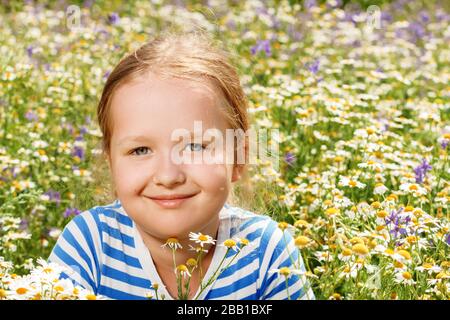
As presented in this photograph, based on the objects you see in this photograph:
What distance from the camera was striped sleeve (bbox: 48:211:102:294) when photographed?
2.03 metres

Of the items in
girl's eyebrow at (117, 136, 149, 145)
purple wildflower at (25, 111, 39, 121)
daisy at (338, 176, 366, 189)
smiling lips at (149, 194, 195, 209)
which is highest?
purple wildflower at (25, 111, 39, 121)

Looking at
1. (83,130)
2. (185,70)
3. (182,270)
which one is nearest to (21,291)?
(182,270)

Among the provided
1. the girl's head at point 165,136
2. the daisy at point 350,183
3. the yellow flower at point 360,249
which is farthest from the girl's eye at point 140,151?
the daisy at point 350,183

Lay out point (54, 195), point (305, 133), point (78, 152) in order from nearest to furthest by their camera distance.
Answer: point (54, 195)
point (78, 152)
point (305, 133)

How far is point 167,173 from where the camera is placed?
5.95 ft

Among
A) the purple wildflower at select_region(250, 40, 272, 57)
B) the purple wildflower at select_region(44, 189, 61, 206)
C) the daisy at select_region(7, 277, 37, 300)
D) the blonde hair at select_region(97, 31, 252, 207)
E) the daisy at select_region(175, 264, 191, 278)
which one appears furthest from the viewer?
the purple wildflower at select_region(250, 40, 272, 57)

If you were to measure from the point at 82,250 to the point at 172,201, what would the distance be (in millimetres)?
338

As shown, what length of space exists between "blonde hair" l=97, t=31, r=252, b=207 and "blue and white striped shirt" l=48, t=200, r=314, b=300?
7.3 inches

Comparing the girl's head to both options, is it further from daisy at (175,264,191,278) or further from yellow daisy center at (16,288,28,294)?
yellow daisy center at (16,288,28,294)

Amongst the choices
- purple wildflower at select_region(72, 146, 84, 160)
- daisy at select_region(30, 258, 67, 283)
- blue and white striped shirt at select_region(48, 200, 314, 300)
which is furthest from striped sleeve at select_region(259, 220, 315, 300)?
purple wildflower at select_region(72, 146, 84, 160)

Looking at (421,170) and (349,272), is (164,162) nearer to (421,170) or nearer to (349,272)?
(349,272)

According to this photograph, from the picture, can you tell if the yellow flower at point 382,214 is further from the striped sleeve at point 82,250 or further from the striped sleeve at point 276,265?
the striped sleeve at point 82,250

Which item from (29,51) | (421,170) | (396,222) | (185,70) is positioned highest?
(29,51)

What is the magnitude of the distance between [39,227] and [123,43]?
153 cm
